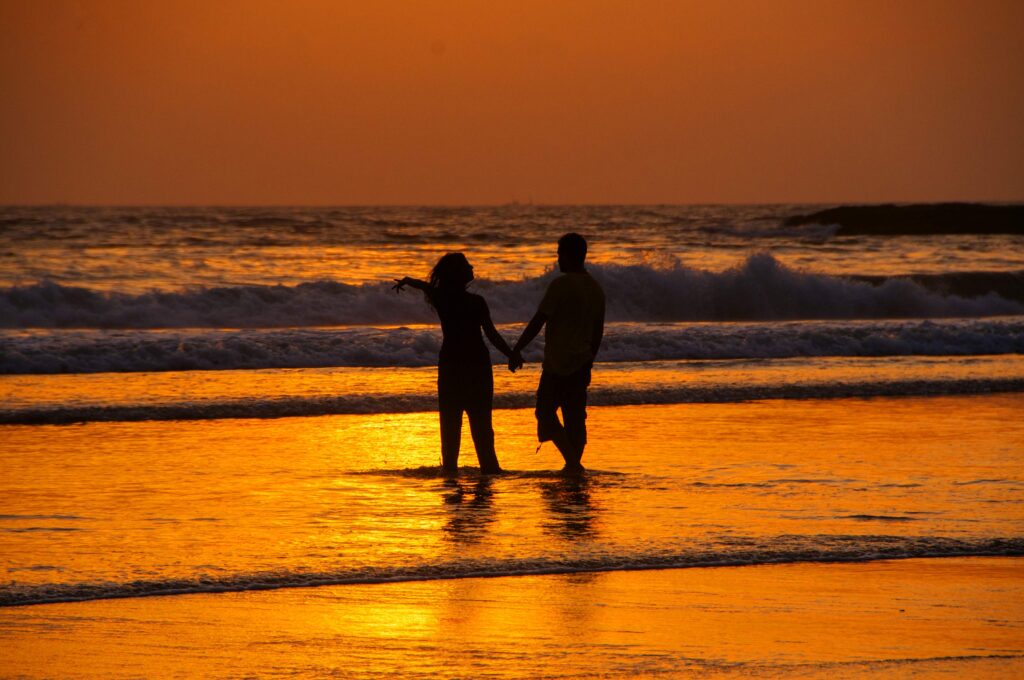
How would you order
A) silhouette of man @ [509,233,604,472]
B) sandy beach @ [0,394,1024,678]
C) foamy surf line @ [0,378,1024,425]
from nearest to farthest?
sandy beach @ [0,394,1024,678] < silhouette of man @ [509,233,604,472] < foamy surf line @ [0,378,1024,425]

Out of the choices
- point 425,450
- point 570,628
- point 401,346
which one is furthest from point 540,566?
point 401,346

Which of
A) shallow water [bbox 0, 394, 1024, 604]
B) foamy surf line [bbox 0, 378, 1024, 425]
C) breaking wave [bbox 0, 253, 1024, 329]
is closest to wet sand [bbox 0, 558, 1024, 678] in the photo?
shallow water [bbox 0, 394, 1024, 604]

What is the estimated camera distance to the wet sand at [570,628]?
554cm

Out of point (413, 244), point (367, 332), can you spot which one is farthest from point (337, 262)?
point (367, 332)

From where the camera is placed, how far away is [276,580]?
22.9ft

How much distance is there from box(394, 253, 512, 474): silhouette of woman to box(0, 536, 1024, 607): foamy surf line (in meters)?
2.78

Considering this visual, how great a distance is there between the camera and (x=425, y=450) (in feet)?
38.1

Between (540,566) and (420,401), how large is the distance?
794 centimetres

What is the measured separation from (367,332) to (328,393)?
5514 millimetres

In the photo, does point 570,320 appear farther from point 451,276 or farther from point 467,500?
point 467,500

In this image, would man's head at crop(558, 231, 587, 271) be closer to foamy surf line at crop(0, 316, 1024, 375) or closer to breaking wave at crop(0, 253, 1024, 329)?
foamy surf line at crop(0, 316, 1024, 375)

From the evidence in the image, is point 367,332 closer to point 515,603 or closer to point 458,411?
point 458,411

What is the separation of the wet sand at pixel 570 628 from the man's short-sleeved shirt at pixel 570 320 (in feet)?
9.78

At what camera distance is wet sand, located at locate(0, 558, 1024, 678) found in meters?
5.54
